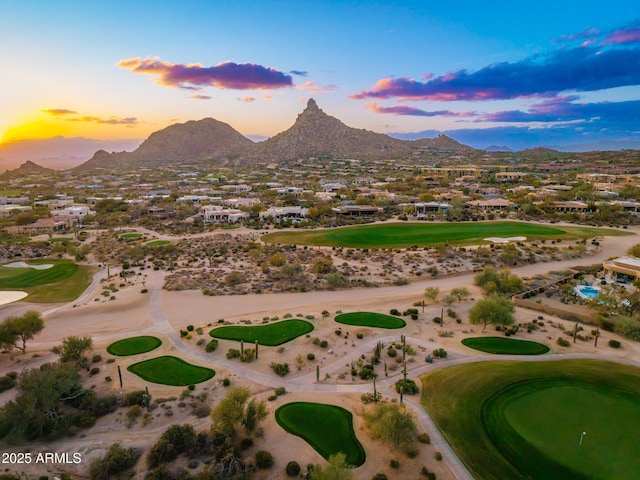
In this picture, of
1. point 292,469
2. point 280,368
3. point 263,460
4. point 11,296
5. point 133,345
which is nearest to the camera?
point 292,469

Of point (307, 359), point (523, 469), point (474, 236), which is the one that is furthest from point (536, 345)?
point (474, 236)

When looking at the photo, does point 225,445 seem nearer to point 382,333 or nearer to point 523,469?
point 523,469

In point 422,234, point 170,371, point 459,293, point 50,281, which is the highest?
point 422,234

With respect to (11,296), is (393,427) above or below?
above

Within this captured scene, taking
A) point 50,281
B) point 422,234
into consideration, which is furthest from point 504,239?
point 50,281

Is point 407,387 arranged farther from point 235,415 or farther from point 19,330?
point 19,330

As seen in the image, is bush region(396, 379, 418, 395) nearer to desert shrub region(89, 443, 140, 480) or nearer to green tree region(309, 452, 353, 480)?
green tree region(309, 452, 353, 480)

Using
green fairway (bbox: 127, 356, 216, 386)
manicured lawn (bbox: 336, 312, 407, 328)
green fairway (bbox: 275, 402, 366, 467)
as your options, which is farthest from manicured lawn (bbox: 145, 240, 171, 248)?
green fairway (bbox: 275, 402, 366, 467)

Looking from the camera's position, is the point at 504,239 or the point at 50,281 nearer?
the point at 50,281
